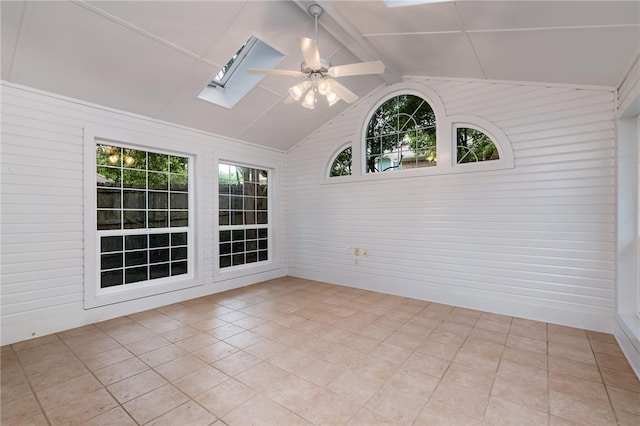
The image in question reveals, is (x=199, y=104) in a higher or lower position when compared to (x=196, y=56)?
lower

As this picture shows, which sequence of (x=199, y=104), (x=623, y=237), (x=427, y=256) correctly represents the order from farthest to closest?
(x=427, y=256) → (x=199, y=104) → (x=623, y=237)

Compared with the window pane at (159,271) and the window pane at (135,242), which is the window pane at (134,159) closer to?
the window pane at (135,242)

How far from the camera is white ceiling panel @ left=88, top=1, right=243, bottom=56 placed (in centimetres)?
259

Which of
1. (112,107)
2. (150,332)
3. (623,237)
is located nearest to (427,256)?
(623,237)

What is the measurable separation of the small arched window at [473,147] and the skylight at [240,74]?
272cm

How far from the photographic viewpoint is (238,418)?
1.87 meters

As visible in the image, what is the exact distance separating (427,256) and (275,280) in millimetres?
2929

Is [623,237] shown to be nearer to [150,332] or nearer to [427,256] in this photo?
[427,256]

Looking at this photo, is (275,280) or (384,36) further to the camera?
(275,280)

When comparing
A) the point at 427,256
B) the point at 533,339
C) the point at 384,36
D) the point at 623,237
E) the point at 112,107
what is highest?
the point at 384,36

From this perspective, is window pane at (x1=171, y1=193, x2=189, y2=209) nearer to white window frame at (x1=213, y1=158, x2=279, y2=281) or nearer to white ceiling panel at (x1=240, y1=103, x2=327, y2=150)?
white window frame at (x1=213, y1=158, x2=279, y2=281)

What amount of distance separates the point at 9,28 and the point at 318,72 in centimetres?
269

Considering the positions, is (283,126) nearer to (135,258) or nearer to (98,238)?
(135,258)

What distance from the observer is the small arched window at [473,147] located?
3887mm
